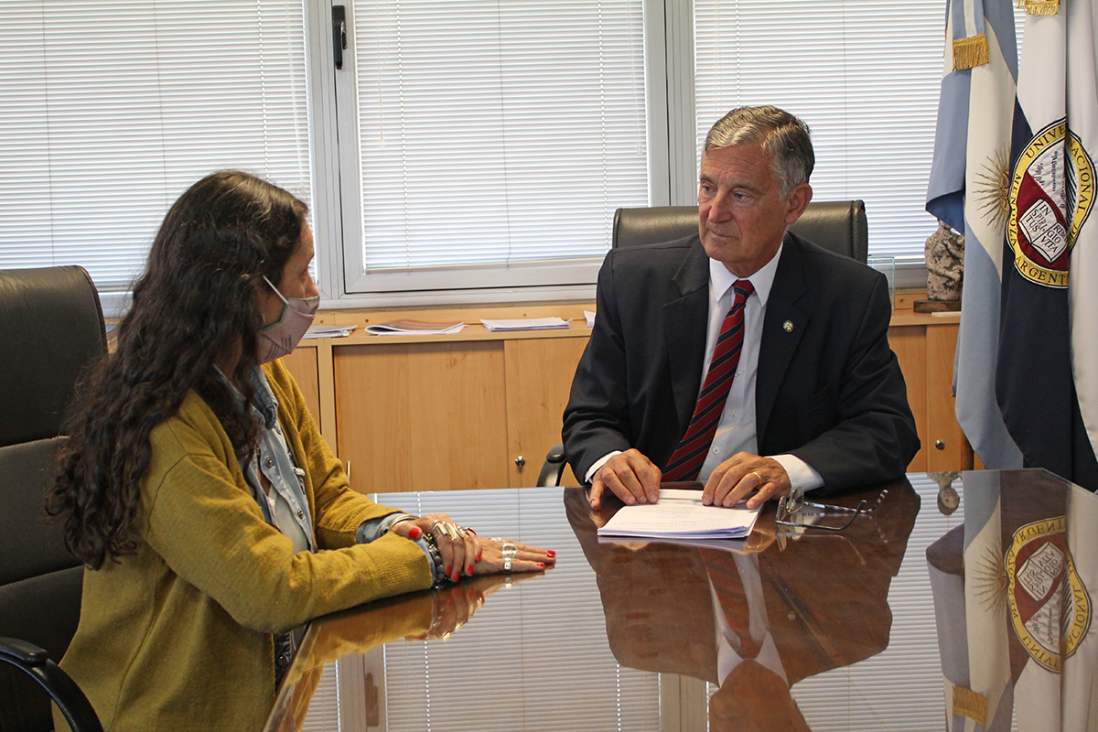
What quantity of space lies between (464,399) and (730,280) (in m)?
1.45

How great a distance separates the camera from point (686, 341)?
6.44 ft

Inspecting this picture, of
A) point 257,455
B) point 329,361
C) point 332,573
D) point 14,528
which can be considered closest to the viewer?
point 332,573

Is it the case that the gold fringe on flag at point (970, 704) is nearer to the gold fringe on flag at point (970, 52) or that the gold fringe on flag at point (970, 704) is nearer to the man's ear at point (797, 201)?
the man's ear at point (797, 201)

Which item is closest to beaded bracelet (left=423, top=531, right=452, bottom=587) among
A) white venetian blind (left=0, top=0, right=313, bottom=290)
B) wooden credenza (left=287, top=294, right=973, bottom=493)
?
wooden credenza (left=287, top=294, right=973, bottom=493)

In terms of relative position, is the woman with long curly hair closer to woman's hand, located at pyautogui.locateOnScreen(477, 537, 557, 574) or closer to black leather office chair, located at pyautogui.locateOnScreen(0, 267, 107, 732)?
woman's hand, located at pyautogui.locateOnScreen(477, 537, 557, 574)

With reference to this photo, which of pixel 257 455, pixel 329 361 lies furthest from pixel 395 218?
pixel 257 455

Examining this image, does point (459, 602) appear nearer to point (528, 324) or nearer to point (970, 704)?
point (970, 704)

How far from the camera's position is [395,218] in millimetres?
3633

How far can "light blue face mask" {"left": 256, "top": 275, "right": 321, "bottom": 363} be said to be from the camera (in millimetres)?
1288

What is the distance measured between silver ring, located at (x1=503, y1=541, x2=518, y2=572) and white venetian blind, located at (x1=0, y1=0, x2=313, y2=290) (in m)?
2.62

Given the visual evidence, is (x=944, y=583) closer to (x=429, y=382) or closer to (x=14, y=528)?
(x=14, y=528)

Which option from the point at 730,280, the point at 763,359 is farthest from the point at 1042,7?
the point at 763,359

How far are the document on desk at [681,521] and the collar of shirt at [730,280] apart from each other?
1.95 ft

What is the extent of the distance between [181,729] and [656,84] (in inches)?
120
